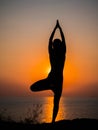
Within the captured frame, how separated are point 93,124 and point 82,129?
2.49 feet

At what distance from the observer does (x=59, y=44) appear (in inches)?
406

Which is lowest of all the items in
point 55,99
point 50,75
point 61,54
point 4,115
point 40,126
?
point 4,115

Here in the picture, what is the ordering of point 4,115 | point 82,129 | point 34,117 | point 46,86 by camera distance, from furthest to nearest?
point 4,115 < point 34,117 < point 46,86 < point 82,129

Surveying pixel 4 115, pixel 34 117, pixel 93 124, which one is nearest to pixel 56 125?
pixel 93 124

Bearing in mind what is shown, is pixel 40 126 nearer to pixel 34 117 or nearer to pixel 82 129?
pixel 82 129

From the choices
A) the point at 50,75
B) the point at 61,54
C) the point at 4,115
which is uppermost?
the point at 61,54

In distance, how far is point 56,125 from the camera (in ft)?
32.5

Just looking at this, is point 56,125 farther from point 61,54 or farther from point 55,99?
point 61,54

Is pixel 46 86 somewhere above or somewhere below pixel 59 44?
below

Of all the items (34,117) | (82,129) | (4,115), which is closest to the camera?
(82,129)

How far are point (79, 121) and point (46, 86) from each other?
1.63 metres

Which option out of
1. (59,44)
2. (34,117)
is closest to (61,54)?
(59,44)

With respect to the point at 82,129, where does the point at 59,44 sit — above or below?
above

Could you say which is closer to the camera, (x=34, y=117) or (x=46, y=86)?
(x=46, y=86)
